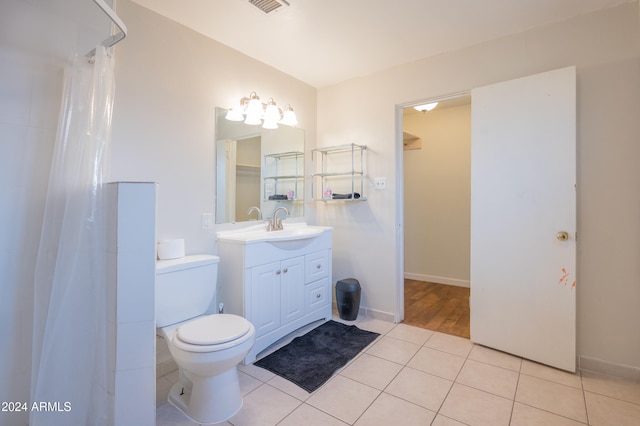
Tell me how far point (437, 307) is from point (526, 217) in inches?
58.5

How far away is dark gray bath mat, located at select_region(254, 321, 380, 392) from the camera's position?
6.38 ft

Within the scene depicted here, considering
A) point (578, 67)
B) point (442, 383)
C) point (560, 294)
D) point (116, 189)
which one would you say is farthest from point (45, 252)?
point (578, 67)

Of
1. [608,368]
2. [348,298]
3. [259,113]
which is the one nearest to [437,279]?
[348,298]

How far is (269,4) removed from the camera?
1889mm

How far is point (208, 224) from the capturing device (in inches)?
89.2

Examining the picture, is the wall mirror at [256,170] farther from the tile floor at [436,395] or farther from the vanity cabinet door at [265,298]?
the tile floor at [436,395]

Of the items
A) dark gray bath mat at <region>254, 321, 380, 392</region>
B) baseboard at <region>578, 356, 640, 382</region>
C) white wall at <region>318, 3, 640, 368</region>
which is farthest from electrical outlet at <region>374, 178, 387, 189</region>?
baseboard at <region>578, 356, 640, 382</region>

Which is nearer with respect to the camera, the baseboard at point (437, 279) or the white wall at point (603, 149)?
the white wall at point (603, 149)

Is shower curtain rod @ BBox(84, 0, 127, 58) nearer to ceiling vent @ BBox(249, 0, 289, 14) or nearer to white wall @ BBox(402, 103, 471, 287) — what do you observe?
ceiling vent @ BBox(249, 0, 289, 14)

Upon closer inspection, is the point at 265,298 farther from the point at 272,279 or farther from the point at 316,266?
the point at 316,266

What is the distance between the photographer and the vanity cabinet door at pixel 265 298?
6.97 feet

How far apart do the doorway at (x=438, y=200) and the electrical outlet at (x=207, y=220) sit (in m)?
2.46

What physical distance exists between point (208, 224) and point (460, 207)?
320 centimetres

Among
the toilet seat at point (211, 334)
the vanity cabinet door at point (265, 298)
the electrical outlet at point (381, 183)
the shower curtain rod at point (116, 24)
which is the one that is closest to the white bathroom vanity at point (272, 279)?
the vanity cabinet door at point (265, 298)
